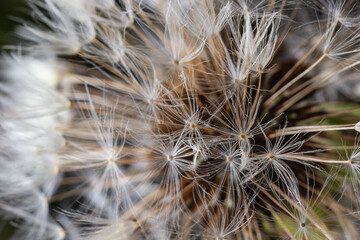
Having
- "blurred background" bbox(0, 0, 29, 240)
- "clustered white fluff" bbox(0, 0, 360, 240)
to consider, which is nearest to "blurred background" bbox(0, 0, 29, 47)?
"blurred background" bbox(0, 0, 29, 240)

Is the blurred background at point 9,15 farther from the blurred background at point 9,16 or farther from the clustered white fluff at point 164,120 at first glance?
the clustered white fluff at point 164,120

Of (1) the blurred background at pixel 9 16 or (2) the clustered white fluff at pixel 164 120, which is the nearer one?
(2) the clustered white fluff at pixel 164 120

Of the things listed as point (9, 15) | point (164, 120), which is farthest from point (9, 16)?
point (164, 120)

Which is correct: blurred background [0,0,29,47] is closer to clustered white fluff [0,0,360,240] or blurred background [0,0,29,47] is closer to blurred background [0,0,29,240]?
blurred background [0,0,29,240]

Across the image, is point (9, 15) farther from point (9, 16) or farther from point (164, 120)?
point (164, 120)

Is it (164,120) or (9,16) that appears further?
(9,16)

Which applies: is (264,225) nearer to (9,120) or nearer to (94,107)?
(94,107)

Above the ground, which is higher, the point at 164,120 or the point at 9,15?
the point at 9,15

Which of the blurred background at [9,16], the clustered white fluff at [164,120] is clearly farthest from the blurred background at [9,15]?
the clustered white fluff at [164,120]
